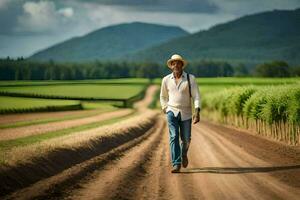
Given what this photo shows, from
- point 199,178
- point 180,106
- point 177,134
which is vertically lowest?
point 199,178

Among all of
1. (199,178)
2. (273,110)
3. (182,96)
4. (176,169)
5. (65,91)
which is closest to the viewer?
(199,178)

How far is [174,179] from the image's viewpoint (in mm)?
14969

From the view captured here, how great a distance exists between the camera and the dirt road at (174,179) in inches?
496

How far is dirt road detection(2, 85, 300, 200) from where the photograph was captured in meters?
12.6

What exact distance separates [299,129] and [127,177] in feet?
45.1

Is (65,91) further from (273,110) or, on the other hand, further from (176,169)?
(176,169)

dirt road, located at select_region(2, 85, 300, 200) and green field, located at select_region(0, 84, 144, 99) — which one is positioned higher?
dirt road, located at select_region(2, 85, 300, 200)

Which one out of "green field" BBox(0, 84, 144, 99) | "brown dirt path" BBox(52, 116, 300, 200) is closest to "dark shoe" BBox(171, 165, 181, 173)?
"brown dirt path" BBox(52, 116, 300, 200)

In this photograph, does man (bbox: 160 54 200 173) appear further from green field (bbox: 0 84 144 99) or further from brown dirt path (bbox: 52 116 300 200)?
green field (bbox: 0 84 144 99)

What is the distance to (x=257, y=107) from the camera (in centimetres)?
3650

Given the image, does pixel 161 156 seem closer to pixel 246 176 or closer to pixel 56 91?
pixel 246 176

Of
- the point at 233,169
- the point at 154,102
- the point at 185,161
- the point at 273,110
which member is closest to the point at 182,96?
the point at 185,161

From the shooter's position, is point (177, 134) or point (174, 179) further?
point (177, 134)

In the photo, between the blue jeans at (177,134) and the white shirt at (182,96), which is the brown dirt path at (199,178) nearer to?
the blue jeans at (177,134)
